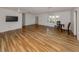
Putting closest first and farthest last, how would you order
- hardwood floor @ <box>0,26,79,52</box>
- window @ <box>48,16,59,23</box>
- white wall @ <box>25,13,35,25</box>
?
hardwood floor @ <box>0,26,79,52</box>
window @ <box>48,16,59,23</box>
white wall @ <box>25,13,35,25</box>

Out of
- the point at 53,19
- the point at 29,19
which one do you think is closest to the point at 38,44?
the point at 53,19

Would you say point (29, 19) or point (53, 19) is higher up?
point (29, 19)

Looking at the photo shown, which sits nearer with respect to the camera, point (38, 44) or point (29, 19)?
point (38, 44)

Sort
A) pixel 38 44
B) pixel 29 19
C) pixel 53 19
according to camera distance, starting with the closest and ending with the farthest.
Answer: pixel 38 44, pixel 53 19, pixel 29 19

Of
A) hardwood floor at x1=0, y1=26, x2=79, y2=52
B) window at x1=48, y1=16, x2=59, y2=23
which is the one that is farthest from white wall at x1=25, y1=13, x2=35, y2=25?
hardwood floor at x1=0, y1=26, x2=79, y2=52

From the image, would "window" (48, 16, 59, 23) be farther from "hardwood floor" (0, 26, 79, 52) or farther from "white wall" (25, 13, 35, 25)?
"hardwood floor" (0, 26, 79, 52)

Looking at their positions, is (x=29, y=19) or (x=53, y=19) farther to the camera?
(x=29, y=19)

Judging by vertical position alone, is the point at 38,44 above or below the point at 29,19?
below

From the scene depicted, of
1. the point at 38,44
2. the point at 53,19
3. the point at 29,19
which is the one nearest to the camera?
the point at 38,44

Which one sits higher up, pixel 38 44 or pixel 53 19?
pixel 53 19

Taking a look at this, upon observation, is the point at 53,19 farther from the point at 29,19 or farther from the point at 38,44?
the point at 38,44

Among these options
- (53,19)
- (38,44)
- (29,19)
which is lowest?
(38,44)
